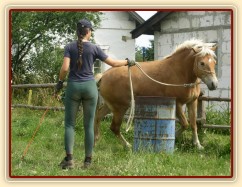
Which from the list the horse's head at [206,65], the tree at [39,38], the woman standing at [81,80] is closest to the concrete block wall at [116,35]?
the tree at [39,38]

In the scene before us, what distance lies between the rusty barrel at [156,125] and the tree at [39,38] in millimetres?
9985

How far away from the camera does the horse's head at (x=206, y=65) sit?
7786 millimetres

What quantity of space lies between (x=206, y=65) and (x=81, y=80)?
250 cm

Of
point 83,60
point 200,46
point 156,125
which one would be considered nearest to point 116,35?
point 200,46

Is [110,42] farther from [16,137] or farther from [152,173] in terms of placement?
[152,173]

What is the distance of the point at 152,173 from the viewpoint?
5.89 metres

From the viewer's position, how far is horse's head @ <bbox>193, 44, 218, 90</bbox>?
7.79 metres

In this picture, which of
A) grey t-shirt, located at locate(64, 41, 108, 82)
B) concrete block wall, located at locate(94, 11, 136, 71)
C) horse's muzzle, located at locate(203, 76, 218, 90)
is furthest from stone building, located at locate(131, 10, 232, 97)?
grey t-shirt, located at locate(64, 41, 108, 82)

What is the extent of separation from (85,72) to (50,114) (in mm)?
6428

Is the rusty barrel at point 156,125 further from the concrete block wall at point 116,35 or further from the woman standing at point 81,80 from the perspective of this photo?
the concrete block wall at point 116,35

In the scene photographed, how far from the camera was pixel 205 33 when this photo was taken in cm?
1331

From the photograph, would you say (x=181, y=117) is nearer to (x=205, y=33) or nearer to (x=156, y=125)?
(x=156, y=125)

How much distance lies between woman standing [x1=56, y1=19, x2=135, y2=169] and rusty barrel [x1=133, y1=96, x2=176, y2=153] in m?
1.18
